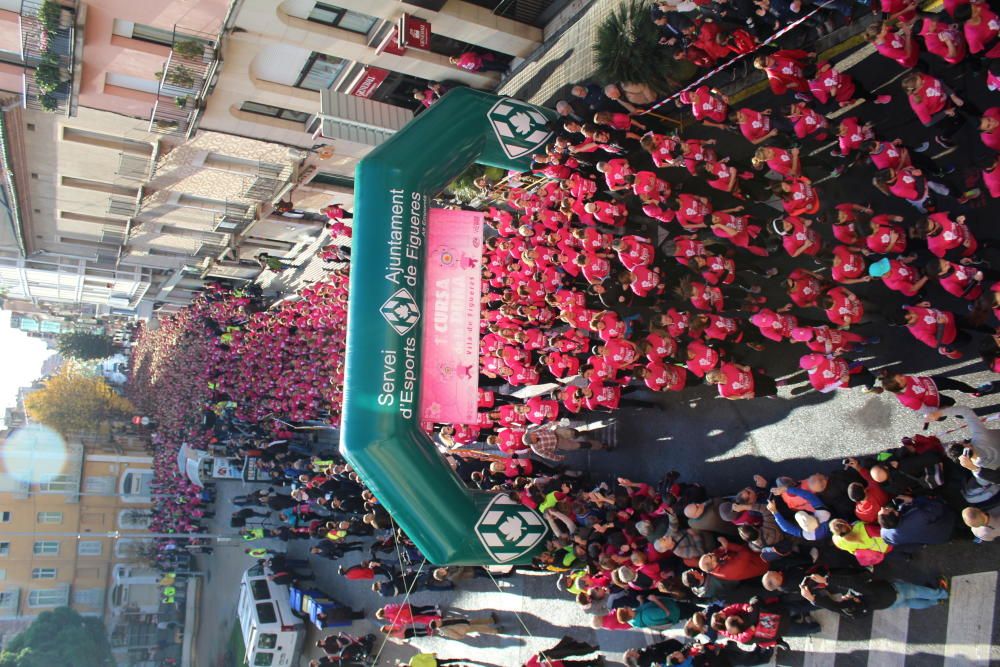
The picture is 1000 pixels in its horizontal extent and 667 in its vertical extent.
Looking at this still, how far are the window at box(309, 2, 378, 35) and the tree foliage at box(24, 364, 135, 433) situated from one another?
38.1 metres

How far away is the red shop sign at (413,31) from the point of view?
14.4 meters

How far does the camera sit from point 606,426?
13070 millimetres

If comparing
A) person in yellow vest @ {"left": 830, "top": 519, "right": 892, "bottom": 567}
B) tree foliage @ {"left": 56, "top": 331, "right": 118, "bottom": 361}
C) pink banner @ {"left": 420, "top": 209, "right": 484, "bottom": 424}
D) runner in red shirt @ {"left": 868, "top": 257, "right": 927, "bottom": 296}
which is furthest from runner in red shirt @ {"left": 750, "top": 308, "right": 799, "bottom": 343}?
tree foliage @ {"left": 56, "top": 331, "right": 118, "bottom": 361}

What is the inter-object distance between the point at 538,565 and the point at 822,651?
5.19 m

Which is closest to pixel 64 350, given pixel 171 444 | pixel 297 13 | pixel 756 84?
pixel 171 444

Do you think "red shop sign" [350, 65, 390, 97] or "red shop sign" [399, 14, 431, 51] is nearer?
"red shop sign" [399, 14, 431, 51]

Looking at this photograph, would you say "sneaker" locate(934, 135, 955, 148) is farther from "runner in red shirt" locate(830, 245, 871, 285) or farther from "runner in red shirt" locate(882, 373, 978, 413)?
"runner in red shirt" locate(882, 373, 978, 413)

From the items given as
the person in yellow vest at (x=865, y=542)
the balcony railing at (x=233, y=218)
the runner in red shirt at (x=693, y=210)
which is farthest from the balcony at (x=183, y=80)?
the person in yellow vest at (x=865, y=542)

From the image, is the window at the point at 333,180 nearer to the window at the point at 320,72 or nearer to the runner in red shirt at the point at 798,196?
the window at the point at 320,72

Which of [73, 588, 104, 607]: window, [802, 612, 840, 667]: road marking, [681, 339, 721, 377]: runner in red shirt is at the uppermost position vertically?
[681, 339, 721, 377]: runner in red shirt

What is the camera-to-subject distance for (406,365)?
10.6 m

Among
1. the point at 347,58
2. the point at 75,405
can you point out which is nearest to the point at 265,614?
the point at 347,58

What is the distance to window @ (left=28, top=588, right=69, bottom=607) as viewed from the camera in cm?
3666

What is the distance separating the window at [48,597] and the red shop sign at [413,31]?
35.1m
